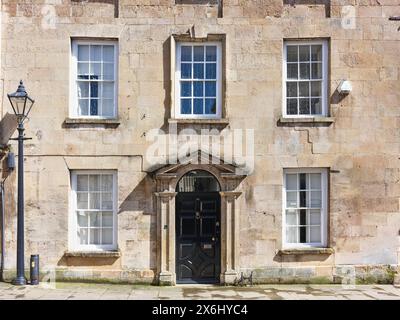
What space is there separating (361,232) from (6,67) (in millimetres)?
9420

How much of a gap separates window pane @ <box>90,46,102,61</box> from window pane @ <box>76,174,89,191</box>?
114 inches

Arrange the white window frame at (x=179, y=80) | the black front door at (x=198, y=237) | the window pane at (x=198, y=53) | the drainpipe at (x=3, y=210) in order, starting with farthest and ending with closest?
the window pane at (x=198, y=53) → the white window frame at (x=179, y=80) → the black front door at (x=198, y=237) → the drainpipe at (x=3, y=210)

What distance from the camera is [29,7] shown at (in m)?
13.2

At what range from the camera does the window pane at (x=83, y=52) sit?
44.1 ft

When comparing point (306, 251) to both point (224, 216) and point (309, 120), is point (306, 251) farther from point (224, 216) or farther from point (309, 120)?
point (309, 120)

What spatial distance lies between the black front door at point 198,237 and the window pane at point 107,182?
1676 mm

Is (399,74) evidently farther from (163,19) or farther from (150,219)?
(150,219)

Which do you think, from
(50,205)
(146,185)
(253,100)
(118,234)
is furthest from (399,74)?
(50,205)

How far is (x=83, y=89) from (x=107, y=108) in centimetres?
75

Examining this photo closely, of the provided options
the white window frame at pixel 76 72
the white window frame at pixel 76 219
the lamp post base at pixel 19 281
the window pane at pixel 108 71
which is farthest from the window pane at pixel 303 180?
the lamp post base at pixel 19 281

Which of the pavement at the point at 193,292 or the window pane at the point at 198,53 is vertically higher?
the window pane at the point at 198,53

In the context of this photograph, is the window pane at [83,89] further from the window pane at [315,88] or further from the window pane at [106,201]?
the window pane at [315,88]

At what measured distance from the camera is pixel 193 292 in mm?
12242

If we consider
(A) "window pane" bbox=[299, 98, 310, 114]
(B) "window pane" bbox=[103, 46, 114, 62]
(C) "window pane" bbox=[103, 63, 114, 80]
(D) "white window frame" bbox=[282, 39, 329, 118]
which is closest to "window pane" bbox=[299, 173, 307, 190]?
(D) "white window frame" bbox=[282, 39, 329, 118]
